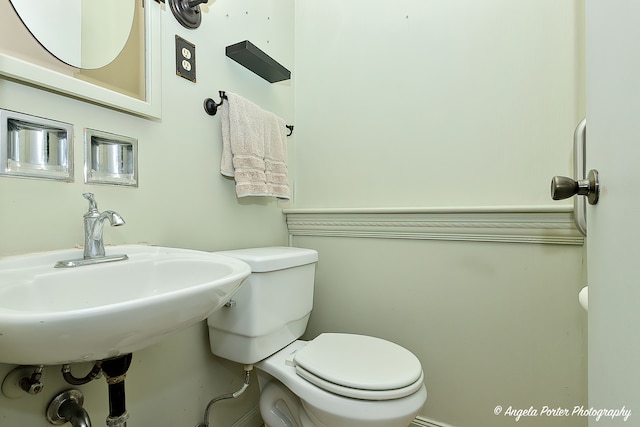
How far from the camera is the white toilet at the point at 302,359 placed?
2.56ft

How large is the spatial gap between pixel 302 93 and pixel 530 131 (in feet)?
3.23

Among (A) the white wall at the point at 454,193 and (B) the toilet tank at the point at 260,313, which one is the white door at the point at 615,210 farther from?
(B) the toilet tank at the point at 260,313

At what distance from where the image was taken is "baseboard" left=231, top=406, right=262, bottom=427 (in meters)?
1.17

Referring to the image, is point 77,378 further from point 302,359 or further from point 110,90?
point 110,90

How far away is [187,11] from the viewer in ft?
3.14

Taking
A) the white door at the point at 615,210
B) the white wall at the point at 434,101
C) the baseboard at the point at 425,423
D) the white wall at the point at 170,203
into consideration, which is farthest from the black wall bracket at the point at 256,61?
the baseboard at the point at 425,423

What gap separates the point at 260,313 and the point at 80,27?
90cm

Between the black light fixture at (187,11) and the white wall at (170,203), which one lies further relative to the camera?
the black light fixture at (187,11)

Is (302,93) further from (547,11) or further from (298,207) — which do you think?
(547,11)

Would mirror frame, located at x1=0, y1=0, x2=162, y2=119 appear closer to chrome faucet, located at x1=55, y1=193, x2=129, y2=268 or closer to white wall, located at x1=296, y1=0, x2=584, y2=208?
chrome faucet, located at x1=55, y1=193, x2=129, y2=268

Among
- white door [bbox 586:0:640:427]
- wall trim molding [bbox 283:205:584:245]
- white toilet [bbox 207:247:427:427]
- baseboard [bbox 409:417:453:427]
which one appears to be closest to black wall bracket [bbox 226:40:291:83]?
wall trim molding [bbox 283:205:584:245]

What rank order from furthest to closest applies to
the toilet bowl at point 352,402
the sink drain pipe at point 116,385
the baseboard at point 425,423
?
the baseboard at point 425,423 → the toilet bowl at point 352,402 → the sink drain pipe at point 116,385

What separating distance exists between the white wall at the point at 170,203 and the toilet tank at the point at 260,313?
116mm

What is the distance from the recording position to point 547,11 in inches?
40.5
